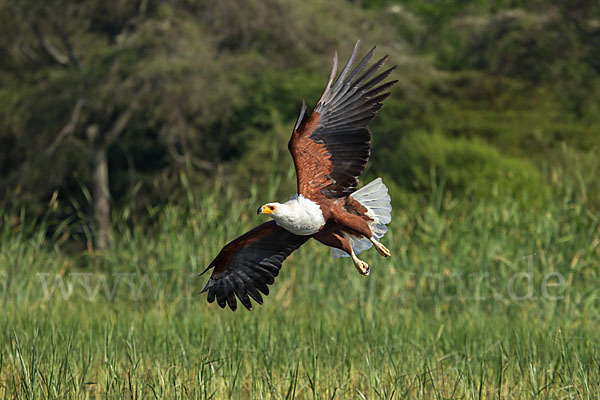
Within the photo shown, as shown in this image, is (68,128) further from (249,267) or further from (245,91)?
(249,267)

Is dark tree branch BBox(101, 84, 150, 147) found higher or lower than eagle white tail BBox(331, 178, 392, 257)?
higher

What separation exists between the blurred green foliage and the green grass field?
7027mm

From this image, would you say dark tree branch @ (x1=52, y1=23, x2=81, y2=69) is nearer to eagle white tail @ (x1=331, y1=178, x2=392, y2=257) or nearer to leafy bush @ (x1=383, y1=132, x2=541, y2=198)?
leafy bush @ (x1=383, y1=132, x2=541, y2=198)

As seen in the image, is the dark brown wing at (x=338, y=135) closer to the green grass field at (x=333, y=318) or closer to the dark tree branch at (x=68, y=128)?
the green grass field at (x=333, y=318)

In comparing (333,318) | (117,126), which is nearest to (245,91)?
(117,126)

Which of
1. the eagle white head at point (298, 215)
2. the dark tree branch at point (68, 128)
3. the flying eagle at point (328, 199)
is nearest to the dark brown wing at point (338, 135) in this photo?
the flying eagle at point (328, 199)

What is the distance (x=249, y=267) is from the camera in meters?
4.46

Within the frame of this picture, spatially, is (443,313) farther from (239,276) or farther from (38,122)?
(38,122)

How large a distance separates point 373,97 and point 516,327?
7.99 ft

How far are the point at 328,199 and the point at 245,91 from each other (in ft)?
51.0

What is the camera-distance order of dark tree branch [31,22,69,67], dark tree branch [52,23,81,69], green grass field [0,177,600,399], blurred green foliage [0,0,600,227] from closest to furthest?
green grass field [0,177,600,399]
blurred green foliage [0,0,600,227]
dark tree branch [52,23,81,69]
dark tree branch [31,22,69,67]

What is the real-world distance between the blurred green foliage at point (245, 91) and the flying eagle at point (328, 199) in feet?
34.4

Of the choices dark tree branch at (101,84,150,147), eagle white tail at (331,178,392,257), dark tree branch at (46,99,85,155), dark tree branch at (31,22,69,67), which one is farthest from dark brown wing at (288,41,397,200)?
dark tree branch at (31,22,69,67)

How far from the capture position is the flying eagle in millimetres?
3896
